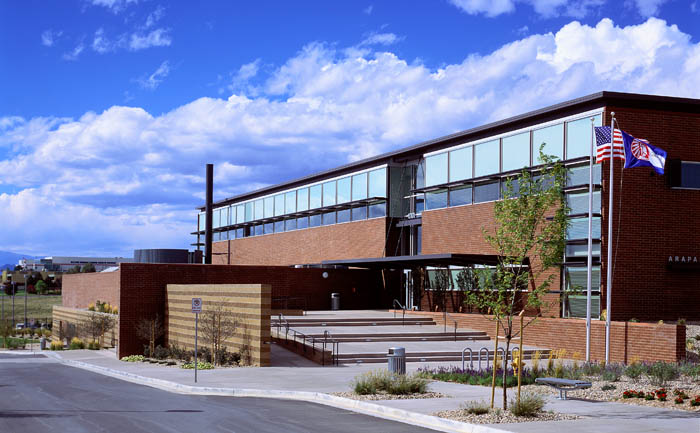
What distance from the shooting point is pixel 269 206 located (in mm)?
62469

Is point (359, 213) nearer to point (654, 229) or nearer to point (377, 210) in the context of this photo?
point (377, 210)

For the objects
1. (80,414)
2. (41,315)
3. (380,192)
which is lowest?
(41,315)

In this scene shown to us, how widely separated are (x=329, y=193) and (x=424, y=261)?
16381 millimetres

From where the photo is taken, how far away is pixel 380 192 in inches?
1845

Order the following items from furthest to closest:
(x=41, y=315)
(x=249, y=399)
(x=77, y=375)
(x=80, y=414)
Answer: (x=41, y=315), (x=77, y=375), (x=249, y=399), (x=80, y=414)

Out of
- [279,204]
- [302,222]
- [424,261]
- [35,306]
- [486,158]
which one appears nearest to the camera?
[486,158]

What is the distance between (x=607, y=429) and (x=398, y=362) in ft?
27.9

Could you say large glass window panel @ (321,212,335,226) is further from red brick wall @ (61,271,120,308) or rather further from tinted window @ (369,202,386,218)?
red brick wall @ (61,271,120,308)

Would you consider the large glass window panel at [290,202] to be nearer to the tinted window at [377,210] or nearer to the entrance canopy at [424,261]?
the tinted window at [377,210]

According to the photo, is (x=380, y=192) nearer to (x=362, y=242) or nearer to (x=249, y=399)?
(x=362, y=242)

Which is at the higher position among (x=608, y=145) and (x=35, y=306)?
(x=608, y=145)

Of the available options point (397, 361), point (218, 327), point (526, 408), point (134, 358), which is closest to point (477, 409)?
point (526, 408)

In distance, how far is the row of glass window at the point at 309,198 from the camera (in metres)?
48.1

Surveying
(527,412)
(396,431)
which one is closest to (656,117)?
(527,412)
